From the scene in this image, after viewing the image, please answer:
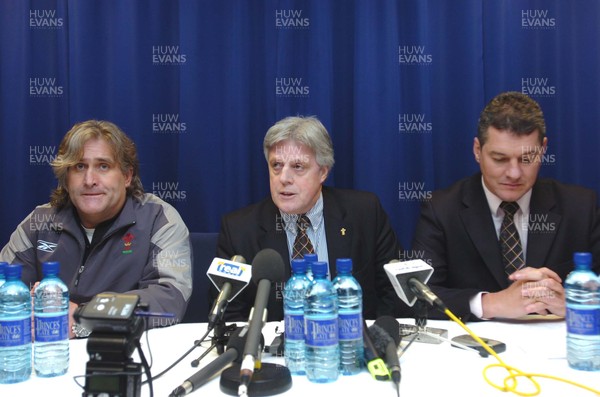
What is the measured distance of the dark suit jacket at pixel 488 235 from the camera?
8.83 feet

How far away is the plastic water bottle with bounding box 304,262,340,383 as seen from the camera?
154 cm

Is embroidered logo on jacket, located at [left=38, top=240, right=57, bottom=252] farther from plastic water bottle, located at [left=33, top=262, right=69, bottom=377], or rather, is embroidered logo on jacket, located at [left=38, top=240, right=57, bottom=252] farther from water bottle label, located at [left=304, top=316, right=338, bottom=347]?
water bottle label, located at [left=304, top=316, right=338, bottom=347]

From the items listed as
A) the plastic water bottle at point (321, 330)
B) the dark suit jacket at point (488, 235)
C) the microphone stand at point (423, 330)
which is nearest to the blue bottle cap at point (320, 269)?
the plastic water bottle at point (321, 330)

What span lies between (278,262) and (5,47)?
2690 millimetres

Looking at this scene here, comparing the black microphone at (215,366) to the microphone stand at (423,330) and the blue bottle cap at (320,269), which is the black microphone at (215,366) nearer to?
the blue bottle cap at (320,269)

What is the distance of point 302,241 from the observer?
2.89 meters

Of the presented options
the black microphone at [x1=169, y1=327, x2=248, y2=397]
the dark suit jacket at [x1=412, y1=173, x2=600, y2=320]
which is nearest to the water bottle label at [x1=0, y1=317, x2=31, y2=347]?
the black microphone at [x1=169, y1=327, x2=248, y2=397]

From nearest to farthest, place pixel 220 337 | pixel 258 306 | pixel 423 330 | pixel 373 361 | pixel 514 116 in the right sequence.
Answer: pixel 258 306, pixel 373 361, pixel 220 337, pixel 423 330, pixel 514 116

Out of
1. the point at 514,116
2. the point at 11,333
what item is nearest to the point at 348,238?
the point at 514,116

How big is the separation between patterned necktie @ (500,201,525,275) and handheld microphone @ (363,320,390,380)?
1.27 m

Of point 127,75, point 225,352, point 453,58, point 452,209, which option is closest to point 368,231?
point 452,209

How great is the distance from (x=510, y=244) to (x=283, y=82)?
1.58m

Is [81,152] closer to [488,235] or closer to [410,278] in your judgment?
[410,278]

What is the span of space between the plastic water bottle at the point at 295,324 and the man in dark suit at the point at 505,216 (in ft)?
3.89
